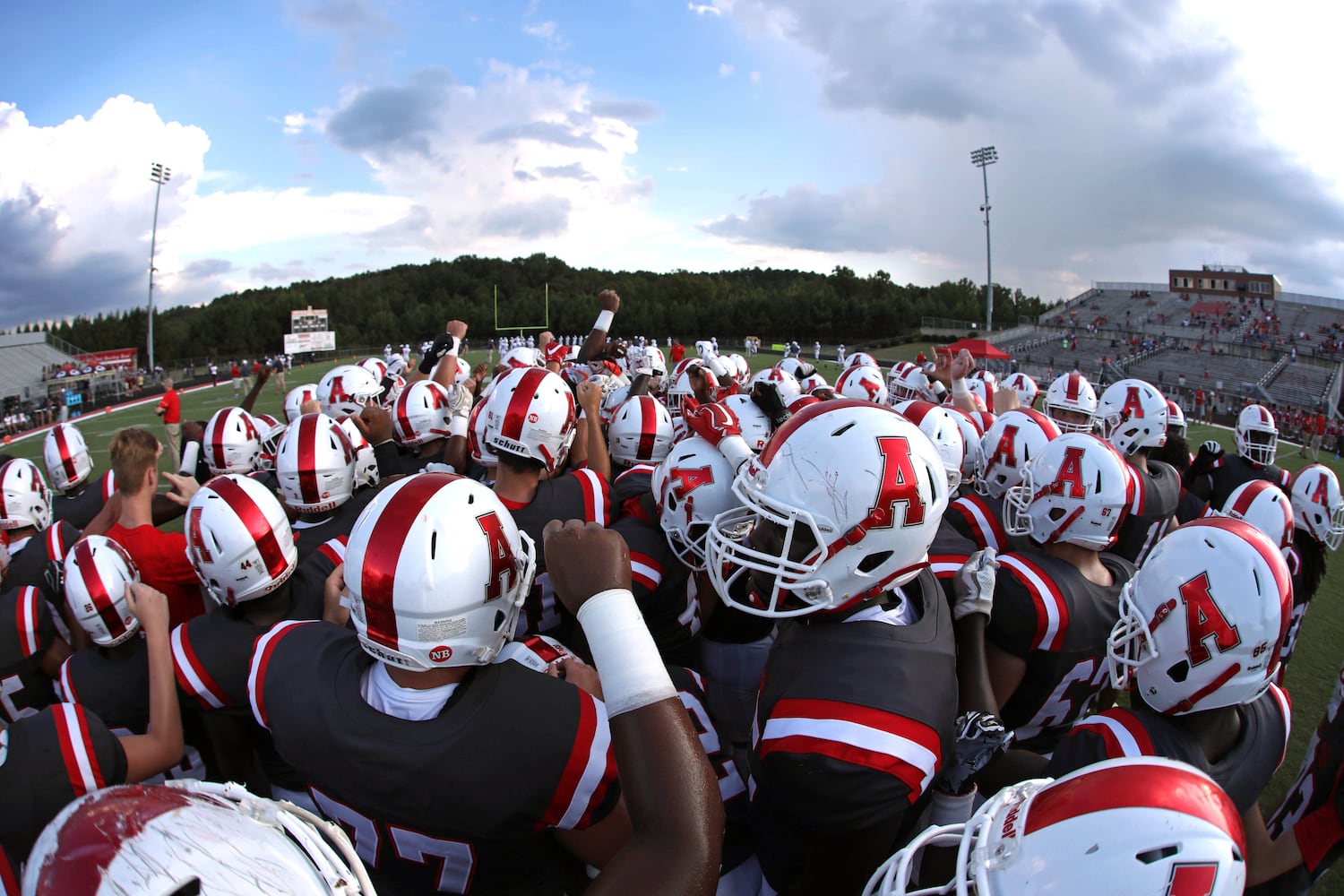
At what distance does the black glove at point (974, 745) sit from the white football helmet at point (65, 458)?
7.59m

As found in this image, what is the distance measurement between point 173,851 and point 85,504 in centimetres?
694

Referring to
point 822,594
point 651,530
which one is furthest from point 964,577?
point 651,530

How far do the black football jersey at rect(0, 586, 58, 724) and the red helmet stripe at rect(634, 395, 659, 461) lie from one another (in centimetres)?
368

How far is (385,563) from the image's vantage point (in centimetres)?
191

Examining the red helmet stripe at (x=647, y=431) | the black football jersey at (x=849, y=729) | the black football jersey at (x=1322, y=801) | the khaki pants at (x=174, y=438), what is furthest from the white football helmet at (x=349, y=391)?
the black football jersey at (x=1322, y=801)

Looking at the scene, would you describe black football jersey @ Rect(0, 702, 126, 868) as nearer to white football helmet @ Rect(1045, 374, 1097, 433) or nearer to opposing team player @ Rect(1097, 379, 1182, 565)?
opposing team player @ Rect(1097, 379, 1182, 565)

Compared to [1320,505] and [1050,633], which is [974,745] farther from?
[1320,505]

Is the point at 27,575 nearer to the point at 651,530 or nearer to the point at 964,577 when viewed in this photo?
the point at 651,530

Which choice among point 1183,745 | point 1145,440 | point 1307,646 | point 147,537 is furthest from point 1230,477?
point 147,537

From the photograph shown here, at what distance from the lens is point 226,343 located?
2832 inches

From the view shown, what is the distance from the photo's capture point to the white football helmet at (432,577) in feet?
6.15

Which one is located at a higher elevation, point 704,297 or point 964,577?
point 704,297

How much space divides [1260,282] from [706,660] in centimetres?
8661

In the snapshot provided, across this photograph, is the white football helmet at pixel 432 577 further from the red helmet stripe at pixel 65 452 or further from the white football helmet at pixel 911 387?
the white football helmet at pixel 911 387
